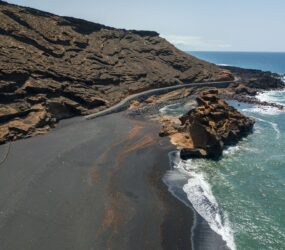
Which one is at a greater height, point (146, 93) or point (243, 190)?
point (243, 190)

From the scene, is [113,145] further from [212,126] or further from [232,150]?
[232,150]

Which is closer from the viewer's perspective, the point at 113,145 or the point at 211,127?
the point at 211,127

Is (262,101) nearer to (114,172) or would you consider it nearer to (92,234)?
(114,172)

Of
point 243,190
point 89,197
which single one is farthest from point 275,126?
point 89,197

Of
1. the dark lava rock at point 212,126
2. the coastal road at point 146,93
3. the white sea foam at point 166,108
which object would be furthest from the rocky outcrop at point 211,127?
the white sea foam at point 166,108

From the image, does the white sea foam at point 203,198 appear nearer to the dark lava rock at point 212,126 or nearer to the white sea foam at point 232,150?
the dark lava rock at point 212,126

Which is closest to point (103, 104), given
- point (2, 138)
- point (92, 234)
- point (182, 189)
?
point (2, 138)

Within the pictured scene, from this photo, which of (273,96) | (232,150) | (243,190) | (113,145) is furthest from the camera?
(273,96)

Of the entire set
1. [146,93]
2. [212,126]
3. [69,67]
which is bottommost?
[146,93]
